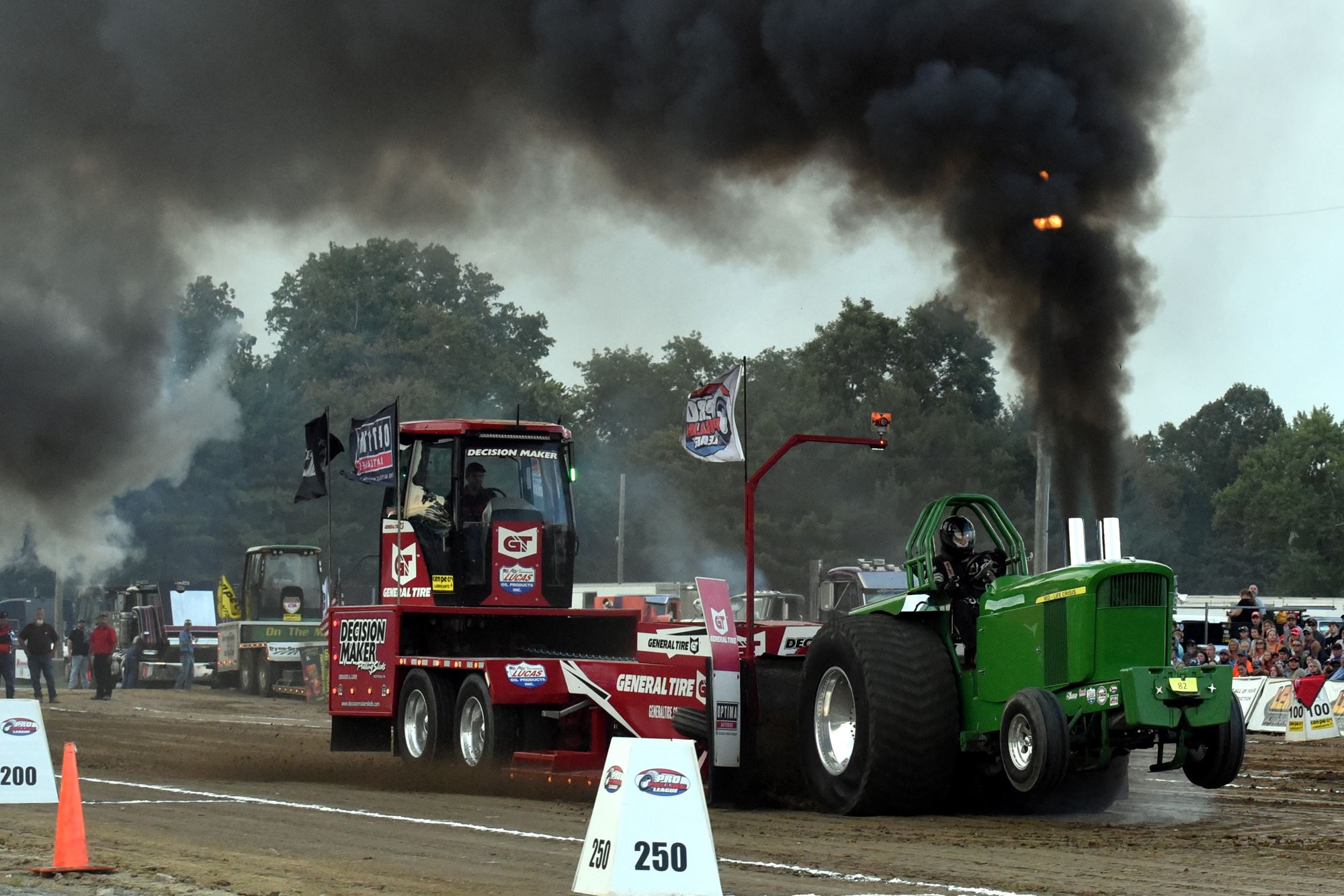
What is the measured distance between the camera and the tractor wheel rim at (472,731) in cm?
1393

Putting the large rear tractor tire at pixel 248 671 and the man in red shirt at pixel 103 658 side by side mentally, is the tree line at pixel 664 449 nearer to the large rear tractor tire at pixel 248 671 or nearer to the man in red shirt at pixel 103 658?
the large rear tractor tire at pixel 248 671

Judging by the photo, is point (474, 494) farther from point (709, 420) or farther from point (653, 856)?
point (653, 856)

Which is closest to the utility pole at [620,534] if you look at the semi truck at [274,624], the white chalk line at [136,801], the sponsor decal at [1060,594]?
the semi truck at [274,624]

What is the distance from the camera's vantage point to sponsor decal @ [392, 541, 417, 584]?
1578 cm

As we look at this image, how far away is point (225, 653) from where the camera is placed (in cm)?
3672

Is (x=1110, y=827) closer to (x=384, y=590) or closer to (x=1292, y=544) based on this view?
(x=384, y=590)

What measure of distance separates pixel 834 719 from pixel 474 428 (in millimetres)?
5488

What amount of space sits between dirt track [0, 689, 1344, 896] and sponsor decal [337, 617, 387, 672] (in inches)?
36.3

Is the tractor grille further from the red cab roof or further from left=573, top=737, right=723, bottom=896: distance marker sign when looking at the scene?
the red cab roof

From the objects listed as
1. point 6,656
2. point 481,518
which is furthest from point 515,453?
point 6,656

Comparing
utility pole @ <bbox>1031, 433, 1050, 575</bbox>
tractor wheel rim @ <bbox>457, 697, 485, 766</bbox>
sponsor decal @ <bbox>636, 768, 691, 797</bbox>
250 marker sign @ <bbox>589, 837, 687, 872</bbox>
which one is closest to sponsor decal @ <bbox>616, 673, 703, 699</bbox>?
tractor wheel rim @ <bbox>457, 697, 485, 766</bbox>

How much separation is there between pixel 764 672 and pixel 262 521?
2224 inches

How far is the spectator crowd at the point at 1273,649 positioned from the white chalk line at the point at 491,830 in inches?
463

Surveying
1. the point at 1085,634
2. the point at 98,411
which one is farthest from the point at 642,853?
the point at 98,411
